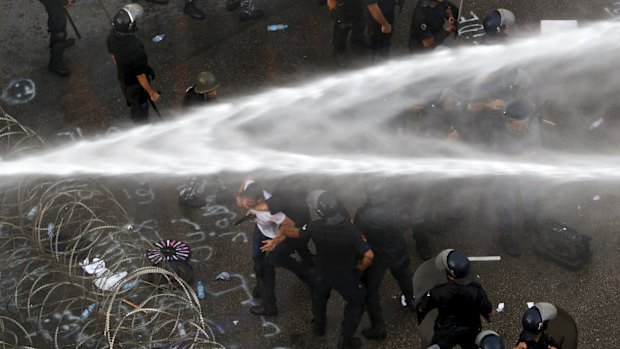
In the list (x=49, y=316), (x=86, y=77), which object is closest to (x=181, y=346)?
(x=49, y=316)

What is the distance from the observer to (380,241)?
7996mm

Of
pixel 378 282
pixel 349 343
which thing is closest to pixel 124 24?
pixel 378 282

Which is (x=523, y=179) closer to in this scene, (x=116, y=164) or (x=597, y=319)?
(x=597, y=319)

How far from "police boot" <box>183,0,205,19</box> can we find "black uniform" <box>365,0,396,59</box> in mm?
3048

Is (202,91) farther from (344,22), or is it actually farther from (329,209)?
(344,22)

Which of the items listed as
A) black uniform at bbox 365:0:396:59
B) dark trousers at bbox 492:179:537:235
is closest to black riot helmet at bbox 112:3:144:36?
black uniform at bbox 365:0:396:59

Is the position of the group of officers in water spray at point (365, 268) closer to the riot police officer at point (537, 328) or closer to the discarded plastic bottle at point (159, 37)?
the riot police officer at point (537, 328)

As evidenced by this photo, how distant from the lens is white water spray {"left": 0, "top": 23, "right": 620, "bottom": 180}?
10133mm

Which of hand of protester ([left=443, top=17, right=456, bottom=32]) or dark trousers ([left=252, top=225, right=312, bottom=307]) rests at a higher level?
hand of protester ([left=443, top=17, right=456, bottom=32])

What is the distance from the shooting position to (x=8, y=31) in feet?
44.2

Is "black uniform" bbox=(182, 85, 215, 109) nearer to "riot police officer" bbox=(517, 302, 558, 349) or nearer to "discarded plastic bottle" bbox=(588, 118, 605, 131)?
"riot police officer" bbox=(517, 302, 558, 349)

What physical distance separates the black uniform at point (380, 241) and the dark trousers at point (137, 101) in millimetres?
3942

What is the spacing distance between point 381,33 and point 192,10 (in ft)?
11.5

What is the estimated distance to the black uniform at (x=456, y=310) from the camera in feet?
23.7
